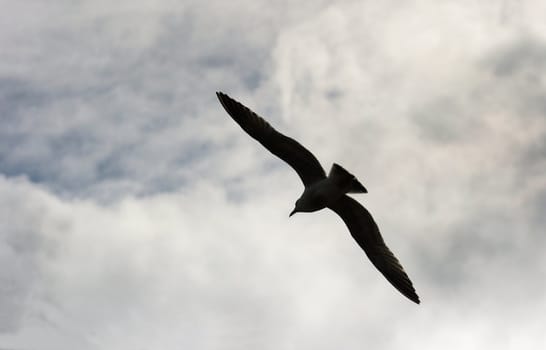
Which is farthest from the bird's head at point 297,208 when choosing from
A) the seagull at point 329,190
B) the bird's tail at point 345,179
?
the bird's tail at point 345,179

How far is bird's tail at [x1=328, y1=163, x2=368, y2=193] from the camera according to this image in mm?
22578

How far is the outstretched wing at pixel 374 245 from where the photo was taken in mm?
25312

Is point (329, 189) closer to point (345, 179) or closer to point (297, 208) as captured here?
point (345, 179)

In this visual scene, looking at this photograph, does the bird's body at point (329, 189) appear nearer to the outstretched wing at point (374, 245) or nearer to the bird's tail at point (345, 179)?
the bird's tail at point (345, 179)

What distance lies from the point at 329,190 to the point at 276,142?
8.32 feet

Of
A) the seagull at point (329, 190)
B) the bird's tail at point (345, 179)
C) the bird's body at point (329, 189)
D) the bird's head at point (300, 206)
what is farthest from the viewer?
the bird's head at point (300, 206)

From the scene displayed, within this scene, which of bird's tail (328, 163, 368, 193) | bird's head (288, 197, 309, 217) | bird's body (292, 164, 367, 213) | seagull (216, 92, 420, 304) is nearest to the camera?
bird's tail (328, 163, 368, 193)

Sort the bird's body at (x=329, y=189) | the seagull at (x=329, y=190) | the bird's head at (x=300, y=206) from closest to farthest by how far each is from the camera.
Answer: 1. the bird's body at (x=329, y=189)
2. the seagull at (x=329, y=190)
3. the bird's head at (x=300, y=206)

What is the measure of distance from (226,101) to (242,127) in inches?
46.4

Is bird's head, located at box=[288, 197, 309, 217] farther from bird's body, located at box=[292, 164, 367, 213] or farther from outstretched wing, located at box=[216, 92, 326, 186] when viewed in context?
outstretched wing, located at box=[216, 92, 326, 186]

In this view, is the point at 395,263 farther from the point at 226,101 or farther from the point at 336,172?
the point at 226,101

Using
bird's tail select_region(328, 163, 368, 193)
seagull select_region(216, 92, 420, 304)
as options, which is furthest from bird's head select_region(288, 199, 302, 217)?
bird's tail select_region(328, 163, 368, 193)

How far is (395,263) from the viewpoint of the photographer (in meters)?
26.2

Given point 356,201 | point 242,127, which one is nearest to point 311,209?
point 356,201
